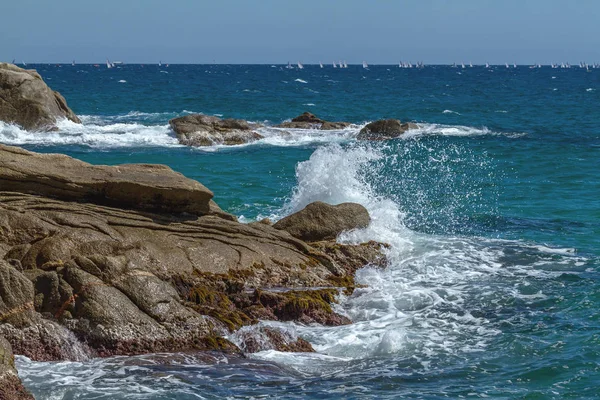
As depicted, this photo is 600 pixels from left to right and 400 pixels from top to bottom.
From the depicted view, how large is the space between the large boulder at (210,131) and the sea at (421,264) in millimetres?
852

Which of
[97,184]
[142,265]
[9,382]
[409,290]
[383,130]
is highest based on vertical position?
[97,184]

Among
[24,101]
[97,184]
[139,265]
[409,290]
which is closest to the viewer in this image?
[139,265]

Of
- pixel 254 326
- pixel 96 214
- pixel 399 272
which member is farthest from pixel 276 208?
pixel 254 326

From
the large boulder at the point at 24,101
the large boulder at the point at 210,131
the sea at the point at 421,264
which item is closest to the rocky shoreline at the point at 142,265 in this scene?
the sea at the point at 421,264

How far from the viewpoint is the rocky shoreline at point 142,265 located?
39.4 ft

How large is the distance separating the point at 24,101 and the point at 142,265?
29.0 metres

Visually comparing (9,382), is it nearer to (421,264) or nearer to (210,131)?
(421,264)

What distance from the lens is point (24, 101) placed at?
→ 1586 inches

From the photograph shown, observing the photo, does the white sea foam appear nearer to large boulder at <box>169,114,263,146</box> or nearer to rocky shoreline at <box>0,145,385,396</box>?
rocky shoreline at <box>0,145,385,396</box>

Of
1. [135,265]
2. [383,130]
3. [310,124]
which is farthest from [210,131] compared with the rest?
[135,265]

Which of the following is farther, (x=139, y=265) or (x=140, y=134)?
(x=140, y=134)

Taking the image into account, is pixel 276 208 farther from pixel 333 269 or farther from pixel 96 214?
pixel 96 214

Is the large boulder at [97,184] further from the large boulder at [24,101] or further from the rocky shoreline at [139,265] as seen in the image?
the large boulder at [24,101]

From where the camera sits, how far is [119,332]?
12.0 m
